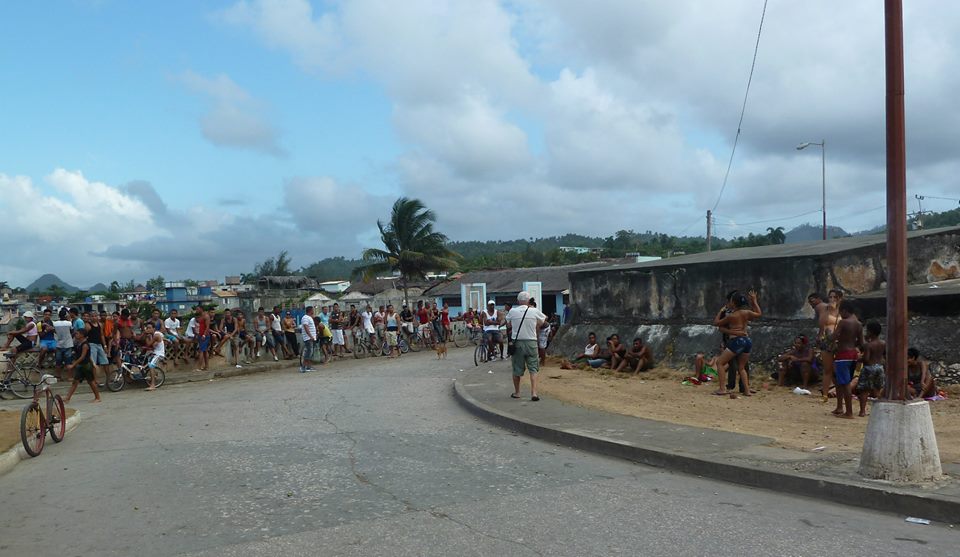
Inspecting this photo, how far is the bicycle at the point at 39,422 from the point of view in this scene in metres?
8.98

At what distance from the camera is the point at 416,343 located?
87.0 ft

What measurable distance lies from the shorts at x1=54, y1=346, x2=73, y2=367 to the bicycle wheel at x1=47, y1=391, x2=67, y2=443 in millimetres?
7793

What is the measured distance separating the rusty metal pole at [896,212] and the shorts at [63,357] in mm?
16898

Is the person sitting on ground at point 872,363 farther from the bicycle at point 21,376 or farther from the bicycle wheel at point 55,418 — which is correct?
the bicycle at point 21,376

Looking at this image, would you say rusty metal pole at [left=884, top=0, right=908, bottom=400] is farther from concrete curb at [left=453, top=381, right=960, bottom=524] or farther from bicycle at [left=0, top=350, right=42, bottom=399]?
bicycle at [left=0, top=350, right=42, bottom=399]

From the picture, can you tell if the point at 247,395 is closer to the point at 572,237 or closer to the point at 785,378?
the point at 785,378

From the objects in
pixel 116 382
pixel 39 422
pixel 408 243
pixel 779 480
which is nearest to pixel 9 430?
pixel 39 422

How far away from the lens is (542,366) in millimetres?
18359

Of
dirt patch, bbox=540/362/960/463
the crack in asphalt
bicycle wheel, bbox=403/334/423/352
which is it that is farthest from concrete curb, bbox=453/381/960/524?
bicycle wheel, bbox=403/334/423/352

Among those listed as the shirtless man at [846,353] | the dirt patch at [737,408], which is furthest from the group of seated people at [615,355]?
the shirtless man at [846,353]

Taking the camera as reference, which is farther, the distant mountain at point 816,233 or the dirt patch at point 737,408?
the distant mountain at point 816,233

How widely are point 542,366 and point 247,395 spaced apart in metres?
7.11

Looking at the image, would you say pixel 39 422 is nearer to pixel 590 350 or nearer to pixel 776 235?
pixel 590 350

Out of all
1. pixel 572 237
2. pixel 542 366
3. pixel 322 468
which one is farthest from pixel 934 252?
pixel 572 237
